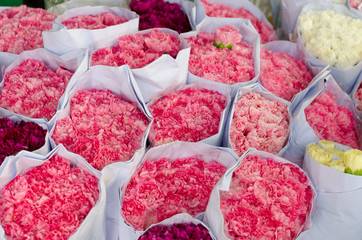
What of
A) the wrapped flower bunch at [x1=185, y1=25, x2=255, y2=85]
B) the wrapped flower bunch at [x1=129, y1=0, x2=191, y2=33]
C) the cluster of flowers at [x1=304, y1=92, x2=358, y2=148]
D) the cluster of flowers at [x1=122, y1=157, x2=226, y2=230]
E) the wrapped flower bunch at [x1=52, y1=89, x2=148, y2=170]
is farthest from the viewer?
the wrapped flower bunch at [x1=129, y1=0, x2=191, y2=33]

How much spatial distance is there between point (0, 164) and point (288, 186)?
106 centimetres

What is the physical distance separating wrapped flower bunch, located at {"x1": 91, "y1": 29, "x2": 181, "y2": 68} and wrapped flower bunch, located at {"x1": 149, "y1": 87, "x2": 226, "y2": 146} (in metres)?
0.23

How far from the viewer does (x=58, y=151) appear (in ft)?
4.63

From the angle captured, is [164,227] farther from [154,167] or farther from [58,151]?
[58,151]

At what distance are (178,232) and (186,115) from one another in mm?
577

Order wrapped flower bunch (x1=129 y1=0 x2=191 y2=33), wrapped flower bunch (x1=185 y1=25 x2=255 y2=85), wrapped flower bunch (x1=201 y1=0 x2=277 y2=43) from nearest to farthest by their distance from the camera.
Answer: wrapped flower bunch (x1=185 y1=25 x2=255 y2=85)
wrapped flower bunch (x1=129 y1=0 x2=191 y2=33)
wrapped flower bunch (x1=201 y1=0 x2=277 y2=43)

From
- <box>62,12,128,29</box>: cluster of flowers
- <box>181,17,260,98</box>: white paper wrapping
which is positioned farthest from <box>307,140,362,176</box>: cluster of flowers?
<box>62,12,128,29</box>: cluster of flowers

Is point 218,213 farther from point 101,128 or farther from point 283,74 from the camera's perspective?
point 283,74

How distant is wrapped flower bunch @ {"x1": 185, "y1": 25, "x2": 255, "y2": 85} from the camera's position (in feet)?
6.18

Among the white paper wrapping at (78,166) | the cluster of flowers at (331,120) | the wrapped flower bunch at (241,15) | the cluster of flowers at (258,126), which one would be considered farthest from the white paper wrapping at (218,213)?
the wrapped flower bunch at (241,15)

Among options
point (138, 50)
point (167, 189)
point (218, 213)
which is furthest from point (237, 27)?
point (218, 213)

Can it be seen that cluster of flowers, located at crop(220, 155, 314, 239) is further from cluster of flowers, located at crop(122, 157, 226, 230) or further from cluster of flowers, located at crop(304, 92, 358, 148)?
cluster of flowers, located at crop(304, 92, 358, 148)

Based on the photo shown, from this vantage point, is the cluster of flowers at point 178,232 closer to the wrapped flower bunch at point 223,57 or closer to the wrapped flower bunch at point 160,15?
the wrapped flower bunch at point 223,57

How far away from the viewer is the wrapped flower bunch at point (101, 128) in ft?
4.84
